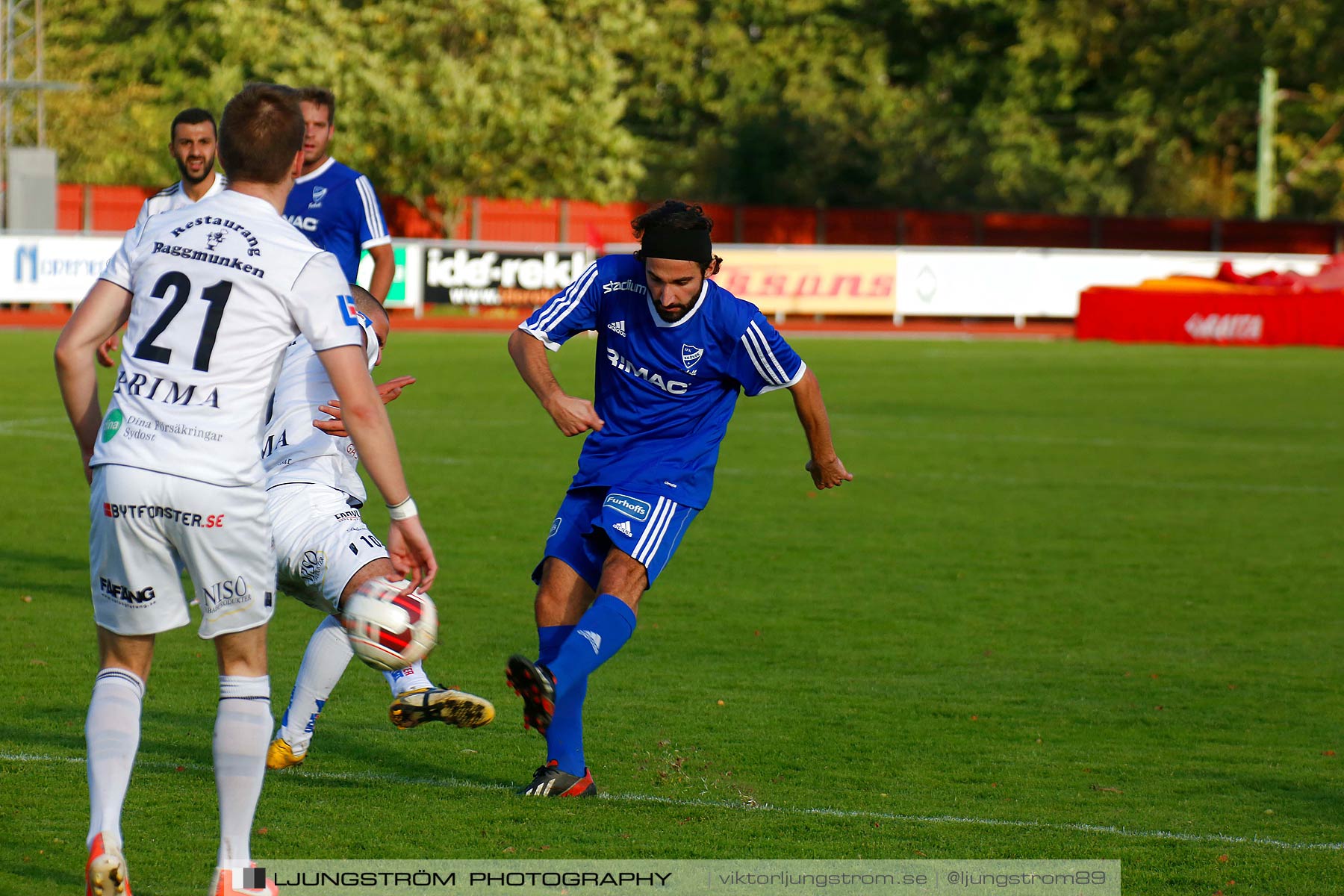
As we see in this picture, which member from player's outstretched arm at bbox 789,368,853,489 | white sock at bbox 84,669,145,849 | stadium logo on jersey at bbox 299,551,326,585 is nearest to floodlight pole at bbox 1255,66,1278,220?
player's outstretched arm at bbox 789,368,853,489

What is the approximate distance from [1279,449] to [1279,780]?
39.3 ft

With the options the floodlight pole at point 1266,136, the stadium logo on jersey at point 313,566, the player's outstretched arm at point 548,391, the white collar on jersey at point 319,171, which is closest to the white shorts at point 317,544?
the stadium logo on jersey at point 313,566

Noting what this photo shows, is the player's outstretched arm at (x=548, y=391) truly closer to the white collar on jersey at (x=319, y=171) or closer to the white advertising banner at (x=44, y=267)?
the white collar on jersey at (x=319, y=171)

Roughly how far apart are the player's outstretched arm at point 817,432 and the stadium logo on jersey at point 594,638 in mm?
956

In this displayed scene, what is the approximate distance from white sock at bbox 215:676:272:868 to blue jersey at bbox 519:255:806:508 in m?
1.79

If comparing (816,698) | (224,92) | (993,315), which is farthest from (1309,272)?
(816,698)

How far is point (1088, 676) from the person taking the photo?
25.9 feet

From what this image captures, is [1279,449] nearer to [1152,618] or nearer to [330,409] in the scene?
[1152,618]

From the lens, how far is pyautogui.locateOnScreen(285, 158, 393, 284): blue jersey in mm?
9109

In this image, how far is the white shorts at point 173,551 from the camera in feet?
13.5

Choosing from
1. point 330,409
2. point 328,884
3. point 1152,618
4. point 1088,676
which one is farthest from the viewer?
point 1152,618

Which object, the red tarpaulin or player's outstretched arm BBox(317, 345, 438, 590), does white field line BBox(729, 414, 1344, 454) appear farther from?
the red tarpaulin

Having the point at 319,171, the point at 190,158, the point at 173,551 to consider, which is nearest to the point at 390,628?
the point at 173,551

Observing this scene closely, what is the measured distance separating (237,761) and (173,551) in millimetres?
552
